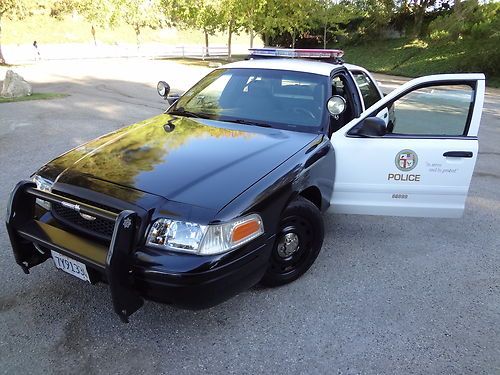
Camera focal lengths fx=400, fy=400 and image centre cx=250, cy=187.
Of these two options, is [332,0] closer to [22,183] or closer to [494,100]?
[494,100]

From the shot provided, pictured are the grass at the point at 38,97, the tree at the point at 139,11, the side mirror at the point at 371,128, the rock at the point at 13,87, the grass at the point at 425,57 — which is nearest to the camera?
the side mirror at the point at 371,128

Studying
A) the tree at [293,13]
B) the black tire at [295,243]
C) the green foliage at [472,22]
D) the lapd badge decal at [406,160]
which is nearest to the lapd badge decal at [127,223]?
the black tire at [295,243]

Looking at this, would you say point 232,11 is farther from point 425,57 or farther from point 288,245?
point 288,245

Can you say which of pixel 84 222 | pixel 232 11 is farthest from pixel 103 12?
pixel 84 222

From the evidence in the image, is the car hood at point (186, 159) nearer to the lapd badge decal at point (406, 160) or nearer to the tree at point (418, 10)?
the lapd badge decal at point (406, 160)

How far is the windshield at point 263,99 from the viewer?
3.49 m

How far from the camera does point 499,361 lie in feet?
8.03

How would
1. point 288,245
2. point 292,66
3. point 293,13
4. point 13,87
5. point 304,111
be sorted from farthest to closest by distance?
point 293,13, point 13,87, point 292,66, point 304,111, point 288,245

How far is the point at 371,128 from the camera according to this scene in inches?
130

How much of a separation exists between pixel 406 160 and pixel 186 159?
1.88 metres

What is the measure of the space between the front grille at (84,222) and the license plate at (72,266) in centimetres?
19

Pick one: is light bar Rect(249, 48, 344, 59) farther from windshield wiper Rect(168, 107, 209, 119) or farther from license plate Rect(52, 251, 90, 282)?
license plate Rect(52, 251, 90, 282)

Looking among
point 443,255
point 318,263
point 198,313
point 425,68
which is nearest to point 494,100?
point 425,68

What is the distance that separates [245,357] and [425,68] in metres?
22.3
